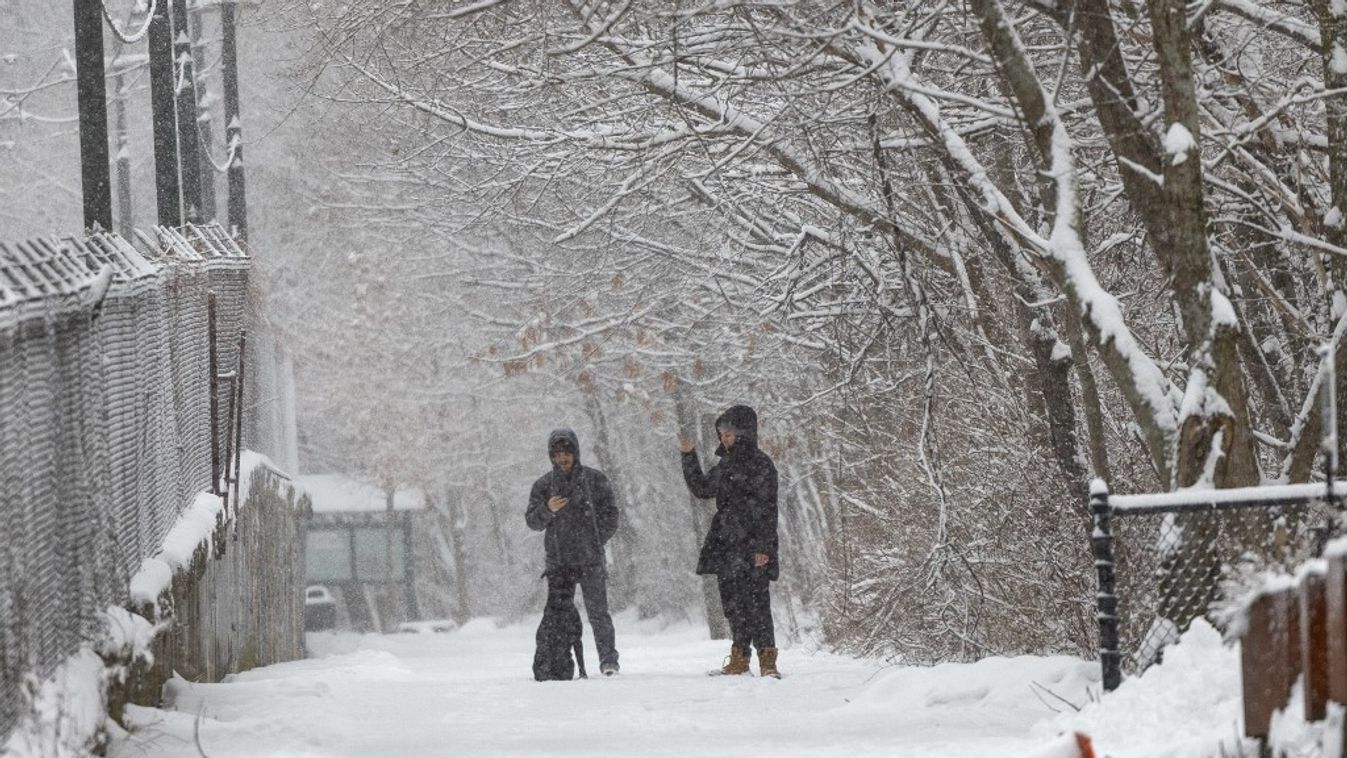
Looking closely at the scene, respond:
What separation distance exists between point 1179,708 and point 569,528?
6.75 metres

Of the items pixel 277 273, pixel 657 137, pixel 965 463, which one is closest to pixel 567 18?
pixel 657 137

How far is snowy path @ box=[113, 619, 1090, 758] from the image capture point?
301 inches

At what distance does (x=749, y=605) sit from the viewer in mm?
12312

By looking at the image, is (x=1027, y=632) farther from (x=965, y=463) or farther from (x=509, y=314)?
(x=509, y=314)

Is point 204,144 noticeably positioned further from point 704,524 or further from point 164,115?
point 704,524

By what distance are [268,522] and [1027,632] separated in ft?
26.0

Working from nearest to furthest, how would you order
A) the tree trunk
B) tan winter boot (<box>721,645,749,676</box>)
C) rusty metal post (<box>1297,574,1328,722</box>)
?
rusty metal post (<box>1297,574,1328,722</box>)
tan winter boot (<box>721,645,749,676</box>)
the tree trunk

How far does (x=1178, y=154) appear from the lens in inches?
305

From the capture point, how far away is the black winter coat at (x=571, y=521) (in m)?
12.7

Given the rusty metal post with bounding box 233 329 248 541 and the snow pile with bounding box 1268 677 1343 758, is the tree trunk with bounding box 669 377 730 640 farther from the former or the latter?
the snow pile with bounding box 1268 677 1343 758

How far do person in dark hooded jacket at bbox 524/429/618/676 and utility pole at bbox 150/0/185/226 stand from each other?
544 centimetres

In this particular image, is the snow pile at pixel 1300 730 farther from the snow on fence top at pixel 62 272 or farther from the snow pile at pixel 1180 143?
the snow on fence top at pixel 62 272

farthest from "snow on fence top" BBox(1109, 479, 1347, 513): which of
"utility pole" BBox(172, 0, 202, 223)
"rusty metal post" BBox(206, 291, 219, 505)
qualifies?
"utility pole" BBox(172, 0, 202, 223)

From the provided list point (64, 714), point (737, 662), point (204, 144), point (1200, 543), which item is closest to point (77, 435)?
point (64, 714)
